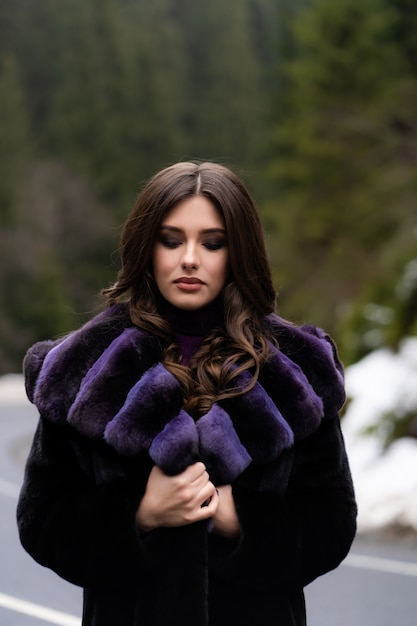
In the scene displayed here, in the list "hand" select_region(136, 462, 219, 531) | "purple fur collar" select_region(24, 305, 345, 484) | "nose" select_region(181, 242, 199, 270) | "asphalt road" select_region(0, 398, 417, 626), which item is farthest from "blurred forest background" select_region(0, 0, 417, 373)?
"hand" select_region(136, 462, 219, 531)

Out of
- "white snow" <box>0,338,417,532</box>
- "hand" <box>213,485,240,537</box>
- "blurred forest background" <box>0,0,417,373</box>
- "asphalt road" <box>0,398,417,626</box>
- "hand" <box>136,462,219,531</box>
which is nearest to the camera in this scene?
"hand" <box>136,462,219,531</box>

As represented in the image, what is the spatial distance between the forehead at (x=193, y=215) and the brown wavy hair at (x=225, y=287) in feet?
0.04

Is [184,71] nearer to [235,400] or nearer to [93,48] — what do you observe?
[93,48]

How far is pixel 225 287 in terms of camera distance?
2.57m

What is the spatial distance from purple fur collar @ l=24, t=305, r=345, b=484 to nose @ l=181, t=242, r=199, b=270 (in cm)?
19

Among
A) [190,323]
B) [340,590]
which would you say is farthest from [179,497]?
[340,590]

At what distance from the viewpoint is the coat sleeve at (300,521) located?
7.87ft

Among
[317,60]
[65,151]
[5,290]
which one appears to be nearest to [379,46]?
[317,60]

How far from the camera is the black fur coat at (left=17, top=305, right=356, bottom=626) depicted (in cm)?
234

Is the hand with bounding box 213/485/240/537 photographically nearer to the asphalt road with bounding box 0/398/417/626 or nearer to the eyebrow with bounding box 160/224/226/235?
the eyebrow with bounding box 160/224/226/235

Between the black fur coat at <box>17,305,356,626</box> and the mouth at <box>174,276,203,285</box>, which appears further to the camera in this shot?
the mouth at <box>174,276,203,285</box>

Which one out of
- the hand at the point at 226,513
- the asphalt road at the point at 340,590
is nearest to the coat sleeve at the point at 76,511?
the hand at the point at 226,513

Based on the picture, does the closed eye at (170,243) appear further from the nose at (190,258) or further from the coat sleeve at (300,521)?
the coat sleeve at (300,521)

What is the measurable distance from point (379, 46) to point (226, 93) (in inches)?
1189
